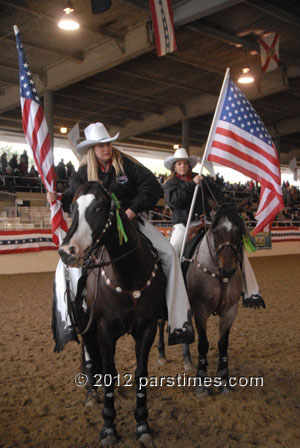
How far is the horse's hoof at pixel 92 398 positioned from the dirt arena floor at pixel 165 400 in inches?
2.6

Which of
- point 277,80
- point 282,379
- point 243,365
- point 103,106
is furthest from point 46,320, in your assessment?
point 103,106

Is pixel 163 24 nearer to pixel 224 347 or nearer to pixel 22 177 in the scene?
pixel 224 347

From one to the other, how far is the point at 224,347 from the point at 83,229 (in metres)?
2.09

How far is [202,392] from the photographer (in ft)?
11.8

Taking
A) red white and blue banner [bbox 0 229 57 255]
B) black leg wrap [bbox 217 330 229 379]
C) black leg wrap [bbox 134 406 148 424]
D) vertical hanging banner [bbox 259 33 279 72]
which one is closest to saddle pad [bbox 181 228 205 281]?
black leg wrap [bbox 217 330 229 379]

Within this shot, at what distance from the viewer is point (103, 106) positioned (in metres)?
20.2

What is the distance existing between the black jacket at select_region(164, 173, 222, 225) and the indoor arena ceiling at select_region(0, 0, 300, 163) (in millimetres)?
6992

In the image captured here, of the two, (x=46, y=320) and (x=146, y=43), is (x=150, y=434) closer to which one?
(x=46, y=320)

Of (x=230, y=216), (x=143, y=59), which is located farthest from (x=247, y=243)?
(x=143, y=59)

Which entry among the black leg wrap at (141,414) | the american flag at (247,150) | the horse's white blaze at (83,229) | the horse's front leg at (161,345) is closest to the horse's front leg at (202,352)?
the horse's front leg at (161,345)

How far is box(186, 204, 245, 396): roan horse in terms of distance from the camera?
371 cm

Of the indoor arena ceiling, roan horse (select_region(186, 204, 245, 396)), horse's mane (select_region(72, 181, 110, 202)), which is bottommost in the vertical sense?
roan horse (select_region(186, 204, 245, 396))

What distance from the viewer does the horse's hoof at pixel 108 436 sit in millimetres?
2818

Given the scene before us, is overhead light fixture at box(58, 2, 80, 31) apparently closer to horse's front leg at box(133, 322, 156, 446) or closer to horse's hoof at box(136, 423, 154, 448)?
horse's front leg at box(133, 322, 156, 446)
